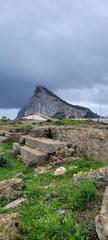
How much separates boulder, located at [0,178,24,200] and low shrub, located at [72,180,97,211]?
6.76ft

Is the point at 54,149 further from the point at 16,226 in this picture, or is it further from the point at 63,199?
the point at 16,226

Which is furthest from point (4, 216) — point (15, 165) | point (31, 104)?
point (31, 104)

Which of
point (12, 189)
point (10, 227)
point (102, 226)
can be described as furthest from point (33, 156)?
point (102, 226)

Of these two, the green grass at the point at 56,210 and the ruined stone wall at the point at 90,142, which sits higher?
the ruined stone wall at the point at 90,142

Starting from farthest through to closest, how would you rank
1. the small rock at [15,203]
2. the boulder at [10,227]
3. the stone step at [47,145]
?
the stone step at [47,145] → the small rock at [15,203] → the boulder at [10,227]

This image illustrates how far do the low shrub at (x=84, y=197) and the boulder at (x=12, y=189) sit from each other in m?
2.06

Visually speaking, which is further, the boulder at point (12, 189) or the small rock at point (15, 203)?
the boulder at point (12, 189)

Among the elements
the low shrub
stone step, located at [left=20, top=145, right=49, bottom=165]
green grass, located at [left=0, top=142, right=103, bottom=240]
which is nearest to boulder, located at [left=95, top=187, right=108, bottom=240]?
green grass, located at [left=0, top=142, right=103, bottom=240]

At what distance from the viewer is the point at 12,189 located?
10430 mm

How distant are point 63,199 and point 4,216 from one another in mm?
979

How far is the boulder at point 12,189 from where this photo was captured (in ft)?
32.8

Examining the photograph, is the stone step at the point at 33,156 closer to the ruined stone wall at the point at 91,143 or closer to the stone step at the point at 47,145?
the stone step at the point at 47,145

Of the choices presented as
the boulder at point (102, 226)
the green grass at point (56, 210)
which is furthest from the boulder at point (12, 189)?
the boulder at point (102, 226)

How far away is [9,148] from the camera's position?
23.7m
